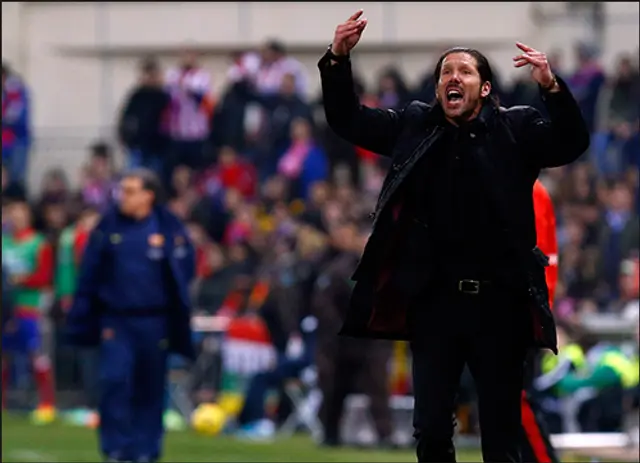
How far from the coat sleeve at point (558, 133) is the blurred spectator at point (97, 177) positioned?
56.4 feet

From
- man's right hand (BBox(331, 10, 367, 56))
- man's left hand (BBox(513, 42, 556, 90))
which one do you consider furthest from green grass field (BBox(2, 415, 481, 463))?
man's left hand (BBox(513, 42, 556, 90))

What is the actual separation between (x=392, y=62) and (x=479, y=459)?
9.47 metres

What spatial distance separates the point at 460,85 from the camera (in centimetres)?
878

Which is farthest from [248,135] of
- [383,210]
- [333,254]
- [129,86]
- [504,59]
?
[383,210]

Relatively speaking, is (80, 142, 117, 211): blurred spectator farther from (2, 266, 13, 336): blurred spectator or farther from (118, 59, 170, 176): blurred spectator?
(2, 266, 13, 336): blurred spectator

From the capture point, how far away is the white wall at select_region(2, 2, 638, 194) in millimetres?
18562

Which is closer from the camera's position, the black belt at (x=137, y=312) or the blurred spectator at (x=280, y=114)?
the black belt at (x=137, y=312)

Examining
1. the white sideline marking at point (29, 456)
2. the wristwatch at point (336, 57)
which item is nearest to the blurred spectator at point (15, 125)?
the white sideline marking at point (29, 456)

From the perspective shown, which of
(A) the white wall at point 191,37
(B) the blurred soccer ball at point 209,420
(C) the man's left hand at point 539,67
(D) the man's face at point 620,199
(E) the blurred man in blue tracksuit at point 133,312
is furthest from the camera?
(D) the man's face at point 620,199

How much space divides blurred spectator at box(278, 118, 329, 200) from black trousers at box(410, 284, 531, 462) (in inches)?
598

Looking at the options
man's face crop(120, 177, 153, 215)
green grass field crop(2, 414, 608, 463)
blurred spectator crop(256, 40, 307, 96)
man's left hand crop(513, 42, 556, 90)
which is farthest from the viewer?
blurred spectator crop(256, 40, 307, 96)

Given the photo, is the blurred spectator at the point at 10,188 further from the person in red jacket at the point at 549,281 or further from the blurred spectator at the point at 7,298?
the person in red jacket at the point at 549,281

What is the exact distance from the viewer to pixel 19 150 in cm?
2647

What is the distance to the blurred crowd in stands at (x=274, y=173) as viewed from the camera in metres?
21.1
